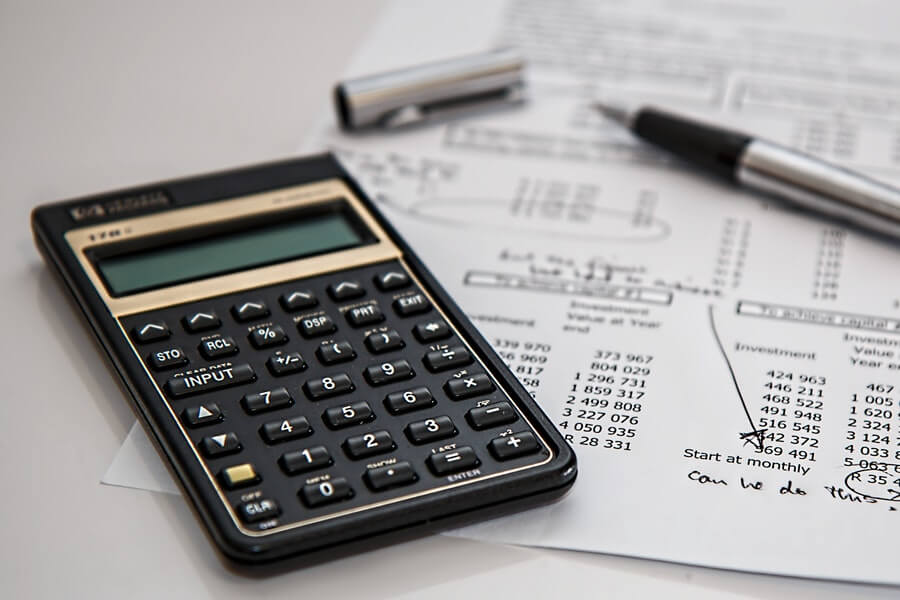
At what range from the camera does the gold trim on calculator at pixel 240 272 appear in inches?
16.6

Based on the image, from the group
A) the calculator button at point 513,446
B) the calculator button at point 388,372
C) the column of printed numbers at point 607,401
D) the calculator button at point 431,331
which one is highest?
the calculator button at point 431,331

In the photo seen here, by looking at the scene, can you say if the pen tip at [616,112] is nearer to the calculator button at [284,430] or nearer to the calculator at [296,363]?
the calculator at [296,363]

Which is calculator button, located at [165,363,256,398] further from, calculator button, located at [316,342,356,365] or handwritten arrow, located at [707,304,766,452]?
handwritten arrow, located at [707,304,766,452]

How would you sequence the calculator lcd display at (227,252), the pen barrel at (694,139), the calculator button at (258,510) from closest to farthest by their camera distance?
the calculator button at (258,510)
the calculator lcd display at (227,252)
the pen barrel at (694,139)

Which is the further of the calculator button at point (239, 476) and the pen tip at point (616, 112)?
the pen tip at point (616, 112)

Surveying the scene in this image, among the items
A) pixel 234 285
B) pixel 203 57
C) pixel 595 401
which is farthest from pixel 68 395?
pixel 203 57

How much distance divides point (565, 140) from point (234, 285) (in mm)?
233

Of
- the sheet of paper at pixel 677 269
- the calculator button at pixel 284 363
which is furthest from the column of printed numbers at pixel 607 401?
the calculator button at pixel 284 363

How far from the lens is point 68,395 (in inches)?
16.5

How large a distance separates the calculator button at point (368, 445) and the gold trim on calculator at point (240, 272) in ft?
0.16

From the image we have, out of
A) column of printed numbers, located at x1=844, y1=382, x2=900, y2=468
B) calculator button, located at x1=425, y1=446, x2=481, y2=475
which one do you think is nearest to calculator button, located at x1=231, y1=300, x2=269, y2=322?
calculator button, located at x1=425, y1=446, x2=481, y2=475

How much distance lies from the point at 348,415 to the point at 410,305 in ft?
0.22

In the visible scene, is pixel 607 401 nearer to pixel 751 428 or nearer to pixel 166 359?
pixel 751 428

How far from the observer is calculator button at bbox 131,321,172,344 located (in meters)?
0.40
